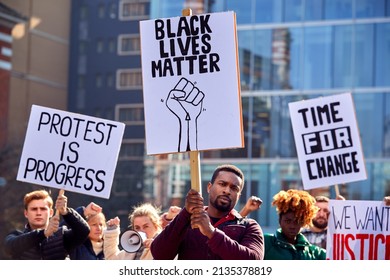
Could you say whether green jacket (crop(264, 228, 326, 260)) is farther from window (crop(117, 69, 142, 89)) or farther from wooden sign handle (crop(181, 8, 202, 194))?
window (crop(117, 69, 142, 89))

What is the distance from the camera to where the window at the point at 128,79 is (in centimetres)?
6275

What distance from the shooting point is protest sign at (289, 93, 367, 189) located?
9.98 m

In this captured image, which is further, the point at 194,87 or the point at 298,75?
the point at 298,75

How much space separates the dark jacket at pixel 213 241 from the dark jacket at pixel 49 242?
1.78m

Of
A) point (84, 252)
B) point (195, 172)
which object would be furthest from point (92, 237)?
point (195, 172)

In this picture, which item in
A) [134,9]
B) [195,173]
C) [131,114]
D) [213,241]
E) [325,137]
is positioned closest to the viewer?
[213,241]

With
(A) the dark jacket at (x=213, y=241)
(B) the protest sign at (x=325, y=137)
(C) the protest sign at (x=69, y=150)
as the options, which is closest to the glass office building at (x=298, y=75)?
(B) the protest sign at (x=325, y=137)

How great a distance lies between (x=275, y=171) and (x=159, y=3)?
33.4ft

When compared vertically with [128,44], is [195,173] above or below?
below

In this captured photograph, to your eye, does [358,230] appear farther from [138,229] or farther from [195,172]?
[195,172]

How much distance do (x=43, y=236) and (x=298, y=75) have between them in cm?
3579

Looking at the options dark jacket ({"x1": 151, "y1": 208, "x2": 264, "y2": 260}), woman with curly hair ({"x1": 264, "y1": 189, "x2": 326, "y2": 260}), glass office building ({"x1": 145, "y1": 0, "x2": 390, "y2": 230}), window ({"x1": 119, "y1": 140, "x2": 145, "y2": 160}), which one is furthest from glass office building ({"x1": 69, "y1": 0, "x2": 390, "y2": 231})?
dark jacket ({"x1": 151, "y1": 208, "x2": 264, "y2": 260})

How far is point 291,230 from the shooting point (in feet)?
26.1
